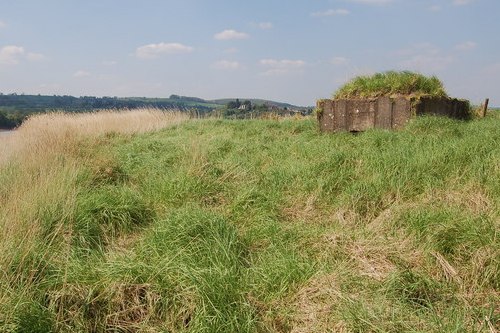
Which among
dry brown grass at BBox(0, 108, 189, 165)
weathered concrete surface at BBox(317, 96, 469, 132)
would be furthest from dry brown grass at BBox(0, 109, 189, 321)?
weathered concrete surface at BBox(317, 96, 469, 132)

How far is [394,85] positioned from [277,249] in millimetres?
6188

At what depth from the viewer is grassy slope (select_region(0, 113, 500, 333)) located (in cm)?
259

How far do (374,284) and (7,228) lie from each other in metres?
3.07

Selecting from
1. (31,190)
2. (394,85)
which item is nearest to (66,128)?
(31,190)

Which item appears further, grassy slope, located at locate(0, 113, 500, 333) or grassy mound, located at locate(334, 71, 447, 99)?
grassy mound, located at locate(334, 71, 447, 99)

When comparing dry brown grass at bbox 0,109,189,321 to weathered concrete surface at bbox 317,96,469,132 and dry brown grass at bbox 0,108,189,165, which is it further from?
weathered concrete surface at bbox 317,96,469,132

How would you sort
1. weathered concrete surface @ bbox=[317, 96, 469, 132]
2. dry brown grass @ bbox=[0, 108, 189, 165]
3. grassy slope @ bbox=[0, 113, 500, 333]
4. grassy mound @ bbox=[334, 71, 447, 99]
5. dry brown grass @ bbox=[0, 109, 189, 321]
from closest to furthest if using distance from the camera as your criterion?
grassy slope @ bbox=[0, 113, 500, 333]
dry brown grass @ bbox=[0, 109, 189, 321]
dry brown grass @ bbox=[0, 108, 189, 165]
weathered concrete surface @ bbox=[317, 96, 469, 132]
grassy mound @ bbox=[334, 71, 447, 99]

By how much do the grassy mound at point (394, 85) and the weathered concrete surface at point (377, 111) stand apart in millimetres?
315

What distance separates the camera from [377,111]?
815 centimetres

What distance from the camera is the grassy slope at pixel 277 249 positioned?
2.59m

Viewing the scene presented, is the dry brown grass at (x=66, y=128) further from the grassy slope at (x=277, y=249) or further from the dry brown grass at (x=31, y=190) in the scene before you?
the grassy slope at (x=277, y=249)

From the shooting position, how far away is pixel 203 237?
12.0ft

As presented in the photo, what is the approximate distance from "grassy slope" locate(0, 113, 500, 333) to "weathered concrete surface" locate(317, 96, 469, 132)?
1.96 metres

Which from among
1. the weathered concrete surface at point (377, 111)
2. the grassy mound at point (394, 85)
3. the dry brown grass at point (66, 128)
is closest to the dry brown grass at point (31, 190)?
the dry brown grass at point (66, 128)
